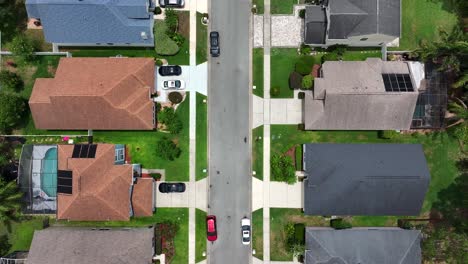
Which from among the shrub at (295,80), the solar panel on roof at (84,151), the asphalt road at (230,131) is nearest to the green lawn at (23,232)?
the solar panel on roof at (84,151)

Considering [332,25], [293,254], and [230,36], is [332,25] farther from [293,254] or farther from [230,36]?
[293,254]

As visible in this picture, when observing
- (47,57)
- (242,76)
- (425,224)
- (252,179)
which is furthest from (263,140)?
(47,57)

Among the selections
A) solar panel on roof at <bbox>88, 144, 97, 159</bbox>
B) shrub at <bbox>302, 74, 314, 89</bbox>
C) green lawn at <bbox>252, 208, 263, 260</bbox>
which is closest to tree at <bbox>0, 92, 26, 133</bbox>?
solar panel on roof at <bbox>88, 144, 97, 159</bbox>

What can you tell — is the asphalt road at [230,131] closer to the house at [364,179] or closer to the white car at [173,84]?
the white car at [173,84]

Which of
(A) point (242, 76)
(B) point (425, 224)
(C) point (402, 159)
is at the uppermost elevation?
(A) point (242, 76)

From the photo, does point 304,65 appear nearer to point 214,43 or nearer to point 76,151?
point 214,43

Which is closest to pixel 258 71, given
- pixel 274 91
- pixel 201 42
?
pixel 274 91
